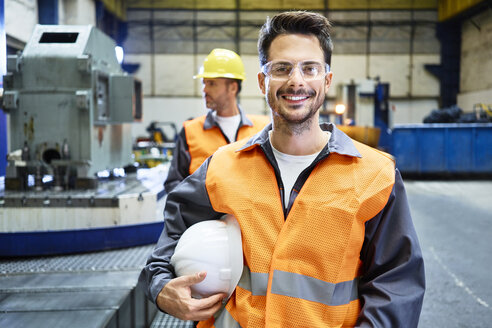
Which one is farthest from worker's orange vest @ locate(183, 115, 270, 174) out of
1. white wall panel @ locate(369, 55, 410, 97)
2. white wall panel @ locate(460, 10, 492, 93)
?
white wall panel @ locate(369, 55, 410, 97)

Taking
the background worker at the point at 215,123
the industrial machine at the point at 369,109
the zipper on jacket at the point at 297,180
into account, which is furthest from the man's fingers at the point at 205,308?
the industrial machine at the point at 369,109

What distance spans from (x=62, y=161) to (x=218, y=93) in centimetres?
177

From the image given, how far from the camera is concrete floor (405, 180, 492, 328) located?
124 inches

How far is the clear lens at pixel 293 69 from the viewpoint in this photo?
1.33 meters

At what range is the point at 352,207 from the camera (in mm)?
1220

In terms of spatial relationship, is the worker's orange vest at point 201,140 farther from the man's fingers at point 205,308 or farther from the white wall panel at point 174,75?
the white wall panel at point 174,75

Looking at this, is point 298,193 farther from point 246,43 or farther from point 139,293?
point 246,43

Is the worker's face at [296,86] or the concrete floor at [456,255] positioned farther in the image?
the concrete floor at [456,255]

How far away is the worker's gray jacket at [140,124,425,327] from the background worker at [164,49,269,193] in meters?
1.28

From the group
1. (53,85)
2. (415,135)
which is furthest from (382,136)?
(53,85)

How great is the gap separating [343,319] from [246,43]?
15818mm

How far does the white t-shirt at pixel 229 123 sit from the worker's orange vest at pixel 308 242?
4.91 ft

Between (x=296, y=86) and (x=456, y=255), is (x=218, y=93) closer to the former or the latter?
(x=296, y=86)

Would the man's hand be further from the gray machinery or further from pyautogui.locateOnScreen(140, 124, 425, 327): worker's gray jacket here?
the gray machinery
